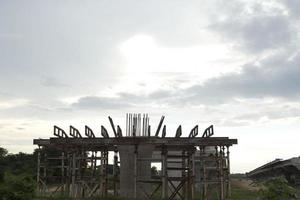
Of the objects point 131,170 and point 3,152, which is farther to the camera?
point 3,152

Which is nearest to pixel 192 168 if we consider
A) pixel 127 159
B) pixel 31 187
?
pixel 127 159

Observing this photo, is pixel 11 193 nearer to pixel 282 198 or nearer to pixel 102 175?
pixel 102 175

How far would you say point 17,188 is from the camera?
58.7ft

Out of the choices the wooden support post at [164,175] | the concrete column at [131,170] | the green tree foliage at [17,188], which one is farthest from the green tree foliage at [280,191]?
the concrete column at [131,170]

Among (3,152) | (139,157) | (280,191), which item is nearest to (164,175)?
(139,157)

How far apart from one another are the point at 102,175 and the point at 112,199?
8.68ft

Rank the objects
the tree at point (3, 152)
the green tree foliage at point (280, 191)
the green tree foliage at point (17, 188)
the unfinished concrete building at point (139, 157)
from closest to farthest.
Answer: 1. the green tree foliage at point (280, 191)
2. the green tree foliage at point (17, 188)
3. the unfinished concrete building at point (139, 157)
4. the tree at point (3, 152)

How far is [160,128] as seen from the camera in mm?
24922

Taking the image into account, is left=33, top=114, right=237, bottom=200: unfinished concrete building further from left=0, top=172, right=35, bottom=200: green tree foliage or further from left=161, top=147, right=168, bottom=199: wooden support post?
left=0, top=172, right=35, bottom=200: green tree foliage

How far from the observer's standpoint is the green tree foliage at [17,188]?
57.4 ft

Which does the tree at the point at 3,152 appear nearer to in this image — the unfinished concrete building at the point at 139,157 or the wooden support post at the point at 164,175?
the unfinished concrete building at the point at 139,157

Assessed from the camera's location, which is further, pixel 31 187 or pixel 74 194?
pixel 74 194

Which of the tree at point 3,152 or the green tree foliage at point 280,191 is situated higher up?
the tree at point 3,152

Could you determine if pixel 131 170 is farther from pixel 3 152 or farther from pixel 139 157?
pixel 3 152
